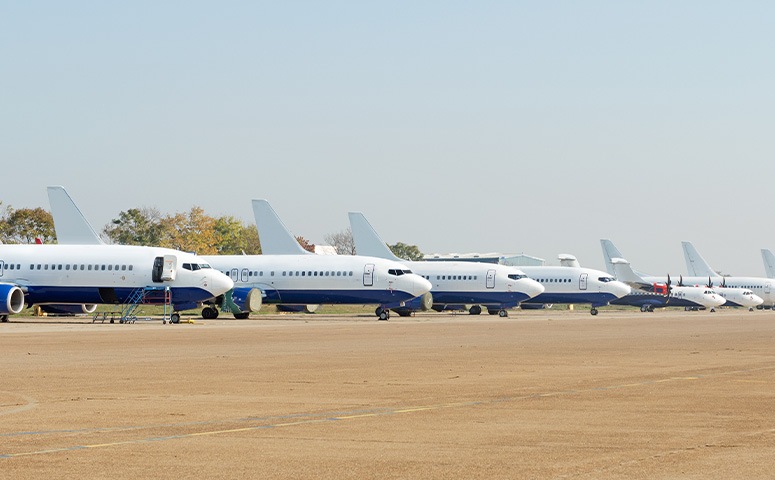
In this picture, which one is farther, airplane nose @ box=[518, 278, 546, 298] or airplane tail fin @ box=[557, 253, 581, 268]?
airplane tail fin @ box=[557, 253, 581, 268]

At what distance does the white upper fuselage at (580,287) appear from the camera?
104562 millimetres

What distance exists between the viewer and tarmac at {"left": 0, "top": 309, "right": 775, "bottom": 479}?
12.0 metres

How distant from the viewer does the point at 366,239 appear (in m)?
97.6

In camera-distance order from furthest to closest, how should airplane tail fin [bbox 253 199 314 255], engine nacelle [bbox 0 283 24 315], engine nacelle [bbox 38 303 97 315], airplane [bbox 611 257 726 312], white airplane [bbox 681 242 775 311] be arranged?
white airplane [bbox 681 242 775 311] < airplane [bbox 611 257 726 312] < airplane tail fin [bbox 253 199 314 255] < engine nacelle [bbox 38 303 97 315] < engine nacelle [bbox 0 283 24 315]

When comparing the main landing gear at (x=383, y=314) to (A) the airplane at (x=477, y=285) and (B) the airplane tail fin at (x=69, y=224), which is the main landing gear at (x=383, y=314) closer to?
(A) the airplane at (x=477, y=285)

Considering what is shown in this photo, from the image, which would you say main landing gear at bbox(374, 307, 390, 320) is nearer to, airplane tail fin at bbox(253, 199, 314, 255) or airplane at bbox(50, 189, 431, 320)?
airplane at bbox(50, 189, 431, 320)

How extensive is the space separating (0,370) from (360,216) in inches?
2827

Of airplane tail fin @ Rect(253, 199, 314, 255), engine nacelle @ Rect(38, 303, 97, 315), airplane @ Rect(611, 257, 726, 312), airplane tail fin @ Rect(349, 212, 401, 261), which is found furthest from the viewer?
airplane @ Rect(611, 257, 726, 312)

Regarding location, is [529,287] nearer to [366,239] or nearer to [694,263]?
[366,239]

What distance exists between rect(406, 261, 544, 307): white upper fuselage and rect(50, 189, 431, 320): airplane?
40.4 ft

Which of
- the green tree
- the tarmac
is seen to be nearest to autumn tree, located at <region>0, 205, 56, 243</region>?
the green tree

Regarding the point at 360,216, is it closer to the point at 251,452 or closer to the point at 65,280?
the point at 65,280

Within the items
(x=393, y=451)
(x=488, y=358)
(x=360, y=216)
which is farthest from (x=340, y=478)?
→ (x=360, y=216)

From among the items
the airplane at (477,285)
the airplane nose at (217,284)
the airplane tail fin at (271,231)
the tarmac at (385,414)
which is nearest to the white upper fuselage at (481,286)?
the airplane at (477,285)
